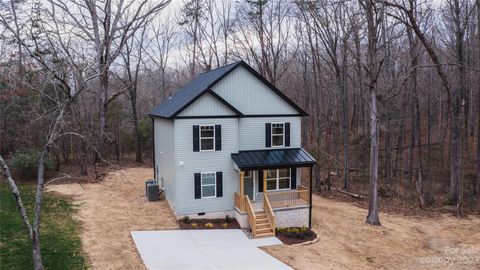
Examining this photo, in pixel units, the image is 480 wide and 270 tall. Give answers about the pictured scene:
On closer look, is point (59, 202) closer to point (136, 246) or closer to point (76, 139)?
point (136, 246)

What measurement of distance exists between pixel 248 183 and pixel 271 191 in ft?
4.08

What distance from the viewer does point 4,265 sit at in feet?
33.0

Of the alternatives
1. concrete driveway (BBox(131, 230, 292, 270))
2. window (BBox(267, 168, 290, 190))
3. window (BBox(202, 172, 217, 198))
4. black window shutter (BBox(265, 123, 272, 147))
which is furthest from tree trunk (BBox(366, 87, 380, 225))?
window (BBox(202, 172, 217, 198))

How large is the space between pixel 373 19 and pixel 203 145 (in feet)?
32.8

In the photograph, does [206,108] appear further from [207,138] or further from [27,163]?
[27,163]

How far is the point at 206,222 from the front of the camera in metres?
15.8

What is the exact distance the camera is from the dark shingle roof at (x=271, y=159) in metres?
16.0

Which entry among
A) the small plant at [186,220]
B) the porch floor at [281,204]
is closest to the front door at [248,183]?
the porch floor at [281,204]

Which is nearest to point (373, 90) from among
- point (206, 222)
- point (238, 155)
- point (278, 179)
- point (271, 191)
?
point (278, 179)

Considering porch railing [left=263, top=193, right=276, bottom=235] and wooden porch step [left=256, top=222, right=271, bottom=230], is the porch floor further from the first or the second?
wooden porch step [left=256, top=222, right=271, bottom=230]

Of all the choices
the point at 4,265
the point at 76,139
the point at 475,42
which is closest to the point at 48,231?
the point at 4,265

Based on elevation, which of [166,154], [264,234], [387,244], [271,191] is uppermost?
[166,154]

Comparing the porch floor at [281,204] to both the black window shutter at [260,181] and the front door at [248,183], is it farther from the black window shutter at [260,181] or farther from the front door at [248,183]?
the black window shutter at [260,181]

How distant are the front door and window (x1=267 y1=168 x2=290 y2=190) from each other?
2.90ft
